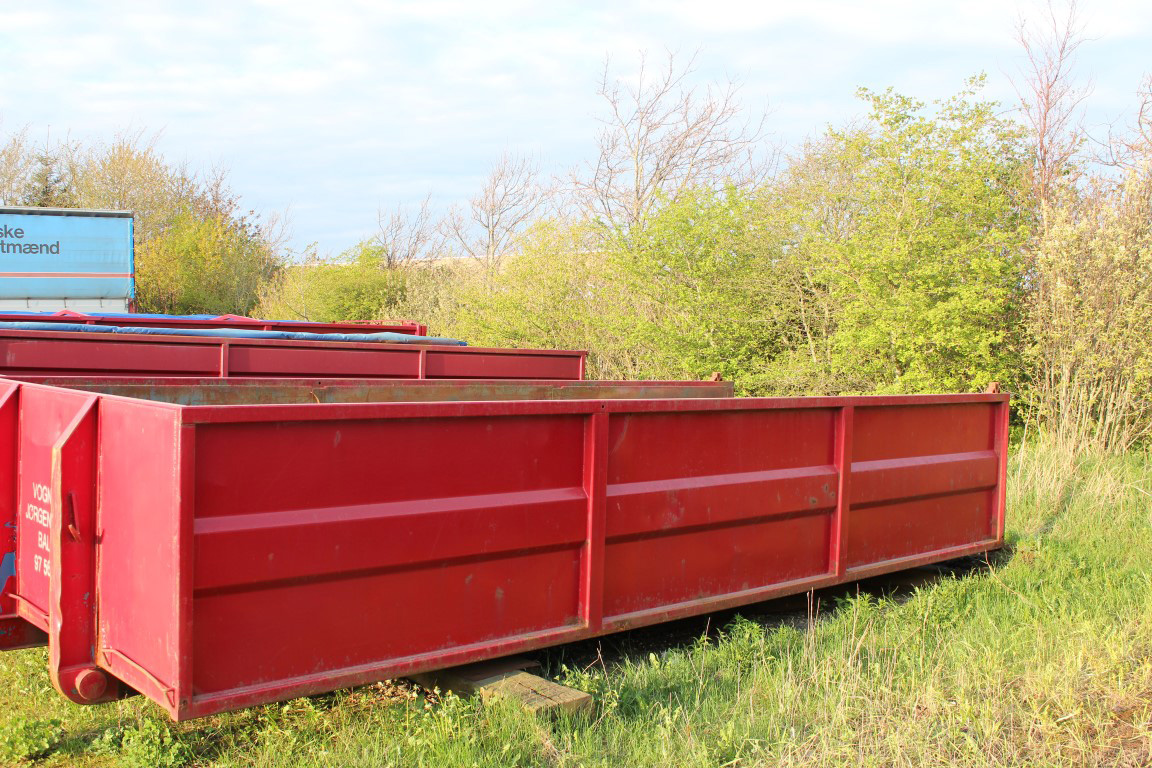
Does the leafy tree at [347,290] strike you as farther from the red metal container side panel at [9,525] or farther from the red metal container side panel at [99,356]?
the red metal container side panel at [9,525]

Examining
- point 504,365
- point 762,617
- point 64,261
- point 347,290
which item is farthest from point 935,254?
point 347,290

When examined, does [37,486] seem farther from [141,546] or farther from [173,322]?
[173,322]

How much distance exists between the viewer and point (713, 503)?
4184 mm

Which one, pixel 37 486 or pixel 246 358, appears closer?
pixel 37 486

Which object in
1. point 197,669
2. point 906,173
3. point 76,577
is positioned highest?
point 906,173

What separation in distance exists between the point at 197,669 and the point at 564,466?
1.50m

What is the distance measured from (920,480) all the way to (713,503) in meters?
1.71

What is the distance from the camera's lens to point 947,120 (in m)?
11.1

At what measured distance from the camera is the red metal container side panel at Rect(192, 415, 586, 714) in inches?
111

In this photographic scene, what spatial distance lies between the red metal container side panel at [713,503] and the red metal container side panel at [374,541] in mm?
270

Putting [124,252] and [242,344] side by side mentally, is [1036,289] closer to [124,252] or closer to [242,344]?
[242,344]

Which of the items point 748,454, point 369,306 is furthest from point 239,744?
point 369,306

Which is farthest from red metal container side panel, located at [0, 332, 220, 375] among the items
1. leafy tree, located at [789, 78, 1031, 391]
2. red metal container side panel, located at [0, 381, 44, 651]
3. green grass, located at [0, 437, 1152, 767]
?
leafy tree, located at [789, 78, 1031, 391]

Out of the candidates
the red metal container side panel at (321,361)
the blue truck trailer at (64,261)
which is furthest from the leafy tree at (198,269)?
the red metal container side panel at (321,361)
